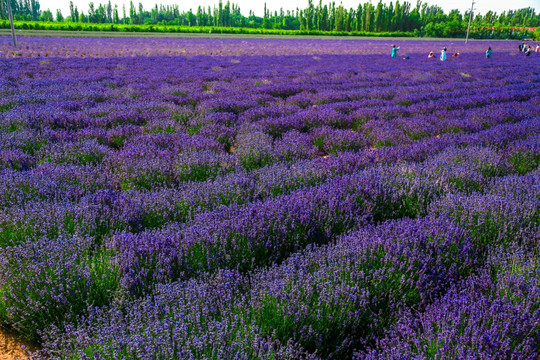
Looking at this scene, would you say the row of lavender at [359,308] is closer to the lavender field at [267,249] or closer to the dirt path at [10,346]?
the lavender field at [267,249]

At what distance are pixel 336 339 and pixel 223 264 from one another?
788mm

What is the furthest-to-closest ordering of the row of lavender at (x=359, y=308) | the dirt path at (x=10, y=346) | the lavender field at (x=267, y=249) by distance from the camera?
the dirt path at (x=10, y=346) < the lavender field at (x=267, y=249) < the row of lavender at (x=359, y=308)

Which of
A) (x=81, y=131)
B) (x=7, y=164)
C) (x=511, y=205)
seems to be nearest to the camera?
(x=511, y=205)

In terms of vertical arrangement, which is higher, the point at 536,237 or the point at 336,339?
the point at 536,237

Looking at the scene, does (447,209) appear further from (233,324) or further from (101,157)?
(101,157)

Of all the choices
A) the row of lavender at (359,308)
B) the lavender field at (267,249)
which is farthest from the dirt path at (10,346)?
the row of lavender at (359,308)

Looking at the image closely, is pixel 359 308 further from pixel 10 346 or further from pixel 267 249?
pixel 10 346

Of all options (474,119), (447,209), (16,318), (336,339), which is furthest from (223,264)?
(474,119)

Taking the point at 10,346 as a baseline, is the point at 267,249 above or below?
above

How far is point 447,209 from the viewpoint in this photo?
2686 millimetres

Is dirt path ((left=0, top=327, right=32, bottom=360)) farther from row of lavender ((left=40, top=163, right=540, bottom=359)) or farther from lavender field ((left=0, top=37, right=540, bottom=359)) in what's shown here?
row of lavender ((left=40, top=163, right=540, bottom=359))

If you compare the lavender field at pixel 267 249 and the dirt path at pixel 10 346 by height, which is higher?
the lavender field at pixel 267 249

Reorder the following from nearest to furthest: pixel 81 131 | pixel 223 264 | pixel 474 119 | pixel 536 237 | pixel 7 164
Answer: pixel 223 264
pixel 536 237
pixel 7 164
pixel 81 131
pixel 474 119

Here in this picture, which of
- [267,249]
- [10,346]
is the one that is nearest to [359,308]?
[267,249]
